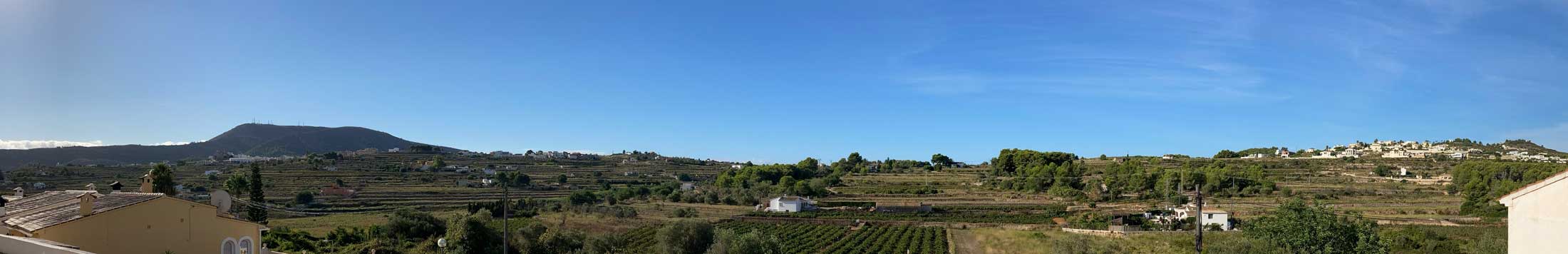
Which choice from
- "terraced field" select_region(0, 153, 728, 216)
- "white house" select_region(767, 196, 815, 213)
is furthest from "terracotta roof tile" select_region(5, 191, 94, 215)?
"white house" select_region(767, 196, 815, 213)

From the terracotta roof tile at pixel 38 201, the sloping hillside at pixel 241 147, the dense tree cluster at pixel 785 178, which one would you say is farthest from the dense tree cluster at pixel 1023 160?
the sloping hillside at pixel 241 147

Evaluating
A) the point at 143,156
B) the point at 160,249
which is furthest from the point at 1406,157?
the point at 143,156

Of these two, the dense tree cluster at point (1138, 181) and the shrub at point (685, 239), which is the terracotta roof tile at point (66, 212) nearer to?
the shrub at point (685, 239)

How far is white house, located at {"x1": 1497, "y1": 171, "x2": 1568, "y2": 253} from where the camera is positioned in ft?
23.9

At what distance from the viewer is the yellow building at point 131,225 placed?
13.1 m

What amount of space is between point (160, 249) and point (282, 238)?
53.8 ft

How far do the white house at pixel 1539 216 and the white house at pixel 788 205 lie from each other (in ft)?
169

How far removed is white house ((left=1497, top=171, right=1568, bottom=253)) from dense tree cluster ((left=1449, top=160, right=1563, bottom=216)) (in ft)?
150

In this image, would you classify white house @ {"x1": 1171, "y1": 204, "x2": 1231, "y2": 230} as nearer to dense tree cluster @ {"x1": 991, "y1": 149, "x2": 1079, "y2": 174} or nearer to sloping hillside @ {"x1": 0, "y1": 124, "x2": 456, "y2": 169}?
dense tree cluster @ {"x1": 991, "y1": 149, "x2": 1079, "y2": 174}

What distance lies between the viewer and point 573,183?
79188mm

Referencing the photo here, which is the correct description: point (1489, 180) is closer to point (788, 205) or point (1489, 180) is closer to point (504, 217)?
point (788, 205)

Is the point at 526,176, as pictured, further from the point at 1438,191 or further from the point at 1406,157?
the point at 1406,157

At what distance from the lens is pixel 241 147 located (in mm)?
136000

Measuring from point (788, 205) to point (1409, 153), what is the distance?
75.8 m
